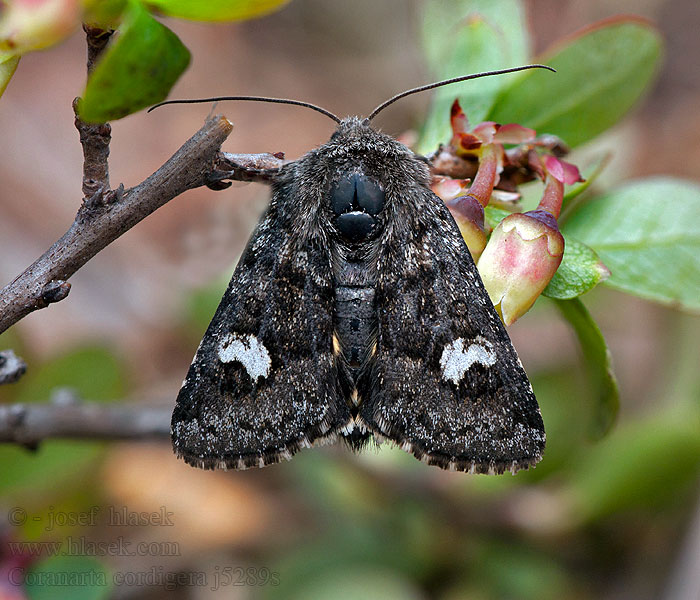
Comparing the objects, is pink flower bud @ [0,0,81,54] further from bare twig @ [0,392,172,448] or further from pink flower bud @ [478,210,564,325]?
bare twig @ [0,392,172,448]

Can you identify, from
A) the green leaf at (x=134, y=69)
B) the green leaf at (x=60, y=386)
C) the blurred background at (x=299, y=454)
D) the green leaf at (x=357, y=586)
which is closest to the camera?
the green leaf at (x=134, y=69)

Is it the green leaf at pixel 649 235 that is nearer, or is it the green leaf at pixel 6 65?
the green leaf at pixel 6 65

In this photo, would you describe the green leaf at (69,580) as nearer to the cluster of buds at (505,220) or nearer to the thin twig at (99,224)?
the thin twig at (99,224)

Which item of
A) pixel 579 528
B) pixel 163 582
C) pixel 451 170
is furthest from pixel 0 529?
pixel 579 528

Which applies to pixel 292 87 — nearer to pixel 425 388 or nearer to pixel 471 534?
pixel 471 534

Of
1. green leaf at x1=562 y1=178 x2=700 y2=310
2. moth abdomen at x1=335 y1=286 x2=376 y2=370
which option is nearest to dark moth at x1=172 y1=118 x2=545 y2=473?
moth abdomen at x1=335 y1=286 x2=376 y2=370

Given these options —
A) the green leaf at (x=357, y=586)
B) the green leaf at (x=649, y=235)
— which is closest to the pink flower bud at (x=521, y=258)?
the green leaf at (x=649, y=235)
